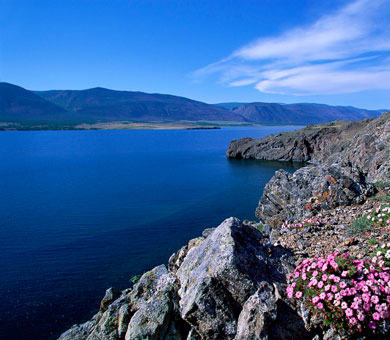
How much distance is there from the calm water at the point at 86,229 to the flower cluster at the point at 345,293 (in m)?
12.7

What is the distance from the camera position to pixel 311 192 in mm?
Result: 19438

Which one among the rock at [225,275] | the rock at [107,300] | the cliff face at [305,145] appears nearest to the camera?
the rock at [225,275]

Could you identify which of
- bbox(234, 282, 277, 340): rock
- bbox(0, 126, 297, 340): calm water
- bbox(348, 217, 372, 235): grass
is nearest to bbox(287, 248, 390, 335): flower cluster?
bbox(234, 282, 277, 340): rock

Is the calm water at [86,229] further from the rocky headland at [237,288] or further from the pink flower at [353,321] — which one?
the pink flower at [353,321]

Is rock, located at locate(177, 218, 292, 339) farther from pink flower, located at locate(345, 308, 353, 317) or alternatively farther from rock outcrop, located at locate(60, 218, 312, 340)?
pink flower, located at locate(345, 308, 353, 317)

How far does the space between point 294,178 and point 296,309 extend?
14718 mm

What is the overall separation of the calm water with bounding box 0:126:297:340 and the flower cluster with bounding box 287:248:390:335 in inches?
501

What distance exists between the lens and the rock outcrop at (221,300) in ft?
24.7

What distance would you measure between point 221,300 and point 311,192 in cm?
1318

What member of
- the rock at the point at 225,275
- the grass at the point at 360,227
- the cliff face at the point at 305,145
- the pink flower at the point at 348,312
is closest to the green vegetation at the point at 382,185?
the grass at the point at 360,227

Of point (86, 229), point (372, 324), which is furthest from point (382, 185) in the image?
point (86, 229)

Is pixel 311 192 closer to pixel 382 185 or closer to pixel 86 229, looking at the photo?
pixel 382 185

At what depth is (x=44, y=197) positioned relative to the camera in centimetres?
4169

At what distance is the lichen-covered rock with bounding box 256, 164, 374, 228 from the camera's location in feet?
57.2
